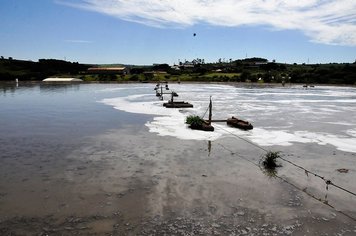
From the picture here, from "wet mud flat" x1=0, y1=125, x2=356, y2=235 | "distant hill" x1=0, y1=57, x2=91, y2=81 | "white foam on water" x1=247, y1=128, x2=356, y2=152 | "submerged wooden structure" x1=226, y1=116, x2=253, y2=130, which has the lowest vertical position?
"wet mud flat" x1=0, y1=125, x2=356, y2=235

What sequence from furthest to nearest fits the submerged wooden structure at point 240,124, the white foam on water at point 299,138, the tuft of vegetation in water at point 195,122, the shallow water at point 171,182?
the submerged wooden structure at point 240,124 < the tuft of vegetation in water at point 195,122 < the white foam on water at point 299,138 < the shallow water at point 171,182

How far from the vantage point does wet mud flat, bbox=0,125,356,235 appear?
10.3m

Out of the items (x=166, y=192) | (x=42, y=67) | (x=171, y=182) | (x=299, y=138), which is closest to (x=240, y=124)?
(x=299, y=138)

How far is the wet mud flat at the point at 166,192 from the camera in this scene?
Result: 404 inches

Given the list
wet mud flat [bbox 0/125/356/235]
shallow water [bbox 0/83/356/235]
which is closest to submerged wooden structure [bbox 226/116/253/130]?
shallow water [bbox 0/83/356/235]

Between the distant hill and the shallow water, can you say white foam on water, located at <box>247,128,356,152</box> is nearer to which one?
the shallow water

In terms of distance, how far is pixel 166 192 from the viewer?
1292cm

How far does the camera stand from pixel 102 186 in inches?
529

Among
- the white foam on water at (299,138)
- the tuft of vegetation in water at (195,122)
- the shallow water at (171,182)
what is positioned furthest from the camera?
the tuft of vegetation in water at (195,122)

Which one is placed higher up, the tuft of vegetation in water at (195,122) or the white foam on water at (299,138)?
the tuft of vegetation in water at (195,122)

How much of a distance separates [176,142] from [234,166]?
5574 millimetres

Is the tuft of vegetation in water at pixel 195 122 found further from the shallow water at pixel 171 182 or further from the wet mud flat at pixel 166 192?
the wet mud flat at pixel 166 192

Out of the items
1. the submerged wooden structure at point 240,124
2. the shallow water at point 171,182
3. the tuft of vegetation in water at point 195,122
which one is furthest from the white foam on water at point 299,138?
the tuft of vegetation in water at point 195,122

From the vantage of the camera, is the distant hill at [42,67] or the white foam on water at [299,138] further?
the distant hill at [42,67]
